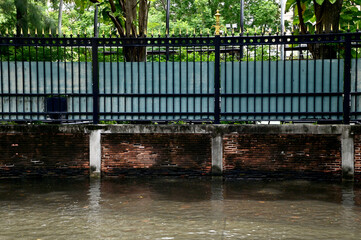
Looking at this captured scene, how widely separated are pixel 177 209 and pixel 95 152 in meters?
3.54

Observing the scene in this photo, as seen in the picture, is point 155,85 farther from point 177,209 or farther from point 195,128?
point 177,209

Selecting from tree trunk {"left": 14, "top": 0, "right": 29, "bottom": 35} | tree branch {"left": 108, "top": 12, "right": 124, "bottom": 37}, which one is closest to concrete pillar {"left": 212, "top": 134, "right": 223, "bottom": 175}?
tree branch {"left": 108, "top": 12, "right": 124, "bottom": 37}

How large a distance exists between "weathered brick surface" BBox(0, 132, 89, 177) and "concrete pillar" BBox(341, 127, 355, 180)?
18.7 feet

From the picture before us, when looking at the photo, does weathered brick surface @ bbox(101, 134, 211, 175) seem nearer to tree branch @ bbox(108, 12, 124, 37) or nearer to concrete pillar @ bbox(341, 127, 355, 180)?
concrete pillar @ bbox(341, 127, 355, 180)

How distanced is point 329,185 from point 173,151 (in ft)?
11.3

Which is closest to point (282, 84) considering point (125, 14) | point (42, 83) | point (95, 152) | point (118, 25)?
point (95, 152)

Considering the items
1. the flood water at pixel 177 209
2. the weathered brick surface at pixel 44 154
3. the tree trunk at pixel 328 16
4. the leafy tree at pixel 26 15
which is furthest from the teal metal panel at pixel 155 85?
the leafy tree at pixel 26 15

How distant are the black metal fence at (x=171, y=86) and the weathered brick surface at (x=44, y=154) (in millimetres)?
528

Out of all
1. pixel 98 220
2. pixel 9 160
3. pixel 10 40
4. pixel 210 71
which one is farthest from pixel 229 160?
pixel 10 40

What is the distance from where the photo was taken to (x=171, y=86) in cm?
1078

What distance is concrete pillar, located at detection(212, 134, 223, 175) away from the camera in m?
10.3

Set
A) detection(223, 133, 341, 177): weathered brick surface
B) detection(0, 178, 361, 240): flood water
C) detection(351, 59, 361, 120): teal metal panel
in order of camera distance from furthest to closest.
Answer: detection(351, 59, 361, 120): teal metal panel
detection(223, 133, 341, 177): weathered brick surface
detection(0, 178, 361, 240): flood water

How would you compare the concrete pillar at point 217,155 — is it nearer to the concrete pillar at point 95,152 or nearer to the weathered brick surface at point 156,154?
the weathered brick surface at point 156,154

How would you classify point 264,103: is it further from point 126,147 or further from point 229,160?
point 126,147
